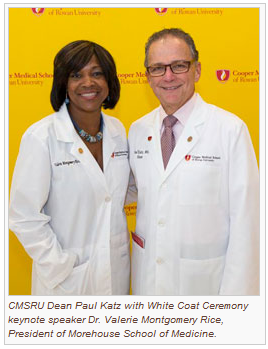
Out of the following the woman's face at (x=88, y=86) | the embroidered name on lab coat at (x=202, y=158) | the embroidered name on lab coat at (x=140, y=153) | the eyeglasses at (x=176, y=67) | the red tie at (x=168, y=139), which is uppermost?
the eyeglasses at (x=176, y=67)

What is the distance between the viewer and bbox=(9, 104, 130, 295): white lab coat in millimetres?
1721

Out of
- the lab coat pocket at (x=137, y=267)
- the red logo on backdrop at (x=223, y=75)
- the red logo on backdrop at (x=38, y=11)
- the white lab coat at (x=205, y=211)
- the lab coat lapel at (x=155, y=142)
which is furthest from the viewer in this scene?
the red logo on backdrop at (x=223, y=75)

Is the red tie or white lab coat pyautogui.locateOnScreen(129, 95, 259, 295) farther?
the red tie

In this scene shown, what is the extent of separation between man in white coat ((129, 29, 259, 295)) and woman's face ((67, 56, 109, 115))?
0.87 ft

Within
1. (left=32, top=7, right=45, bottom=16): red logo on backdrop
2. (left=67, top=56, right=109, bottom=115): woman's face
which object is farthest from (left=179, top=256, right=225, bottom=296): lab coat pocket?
(left=32, top=7, right=45, bottom=16): red logo on backdrop

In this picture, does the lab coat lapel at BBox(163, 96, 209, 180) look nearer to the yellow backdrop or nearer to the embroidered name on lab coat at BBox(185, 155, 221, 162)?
the embroidered name on lab coat at BBox(185, 155, 221, 162)

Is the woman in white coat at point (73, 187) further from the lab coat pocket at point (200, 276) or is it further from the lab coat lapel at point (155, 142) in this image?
the lab coat pocket at point (200, 276)

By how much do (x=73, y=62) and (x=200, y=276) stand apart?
1.23 m

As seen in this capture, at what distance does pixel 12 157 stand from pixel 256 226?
6.27 ft

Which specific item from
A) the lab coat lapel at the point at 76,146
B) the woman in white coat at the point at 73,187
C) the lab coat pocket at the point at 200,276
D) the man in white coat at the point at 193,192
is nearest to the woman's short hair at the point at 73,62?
the woman in white coat at the point at 73,187

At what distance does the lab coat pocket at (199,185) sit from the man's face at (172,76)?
0.36 metres

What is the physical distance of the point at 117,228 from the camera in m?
1.92

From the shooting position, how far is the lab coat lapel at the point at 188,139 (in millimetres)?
1749
